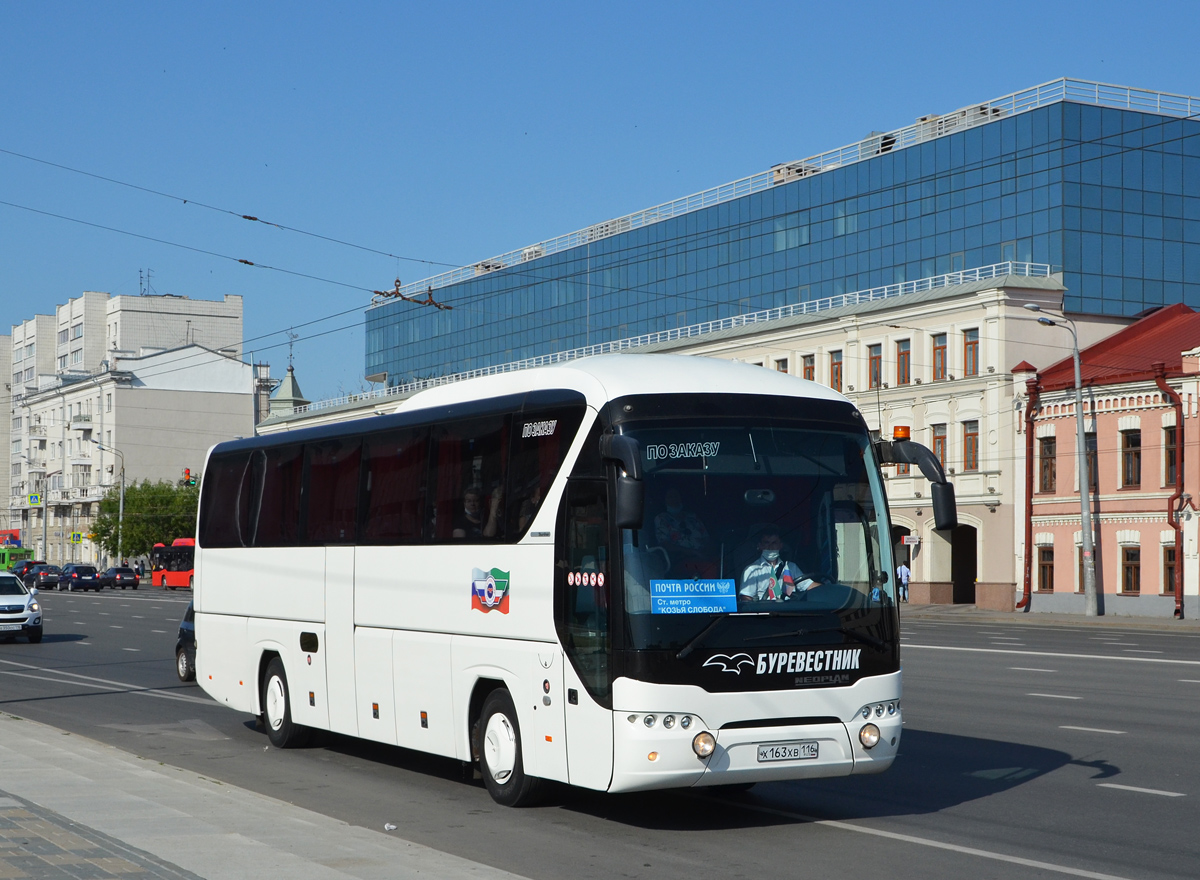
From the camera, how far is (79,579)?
279ft

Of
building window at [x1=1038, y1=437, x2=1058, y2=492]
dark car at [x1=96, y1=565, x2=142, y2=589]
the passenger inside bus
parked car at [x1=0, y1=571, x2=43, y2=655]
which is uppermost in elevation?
building window at [x1=1038, y1=437, x2=1058, y2=492]

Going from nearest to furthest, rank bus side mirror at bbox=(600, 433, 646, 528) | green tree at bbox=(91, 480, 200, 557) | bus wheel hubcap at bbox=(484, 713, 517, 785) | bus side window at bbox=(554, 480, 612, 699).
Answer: bus side mirror at bbox=(600, 433, 646, 528) < bus side window at bbox=(554, 480, 612, 699) < bus wheel hubcap at bbox=(484, 713, 517, 785) < green tree at bbox=(91, 480, 200, 557)

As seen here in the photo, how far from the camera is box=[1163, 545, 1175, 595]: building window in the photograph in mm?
48066

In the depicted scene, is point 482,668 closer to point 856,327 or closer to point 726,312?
point 856,327

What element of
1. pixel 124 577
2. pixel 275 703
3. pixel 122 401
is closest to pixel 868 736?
pixel 275 703

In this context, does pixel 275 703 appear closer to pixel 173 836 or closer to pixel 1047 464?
pixel 173 836

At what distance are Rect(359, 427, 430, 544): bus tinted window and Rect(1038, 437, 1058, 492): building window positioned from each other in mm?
43553

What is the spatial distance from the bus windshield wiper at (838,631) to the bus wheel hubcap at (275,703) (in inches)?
259

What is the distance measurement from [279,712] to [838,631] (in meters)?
6.95

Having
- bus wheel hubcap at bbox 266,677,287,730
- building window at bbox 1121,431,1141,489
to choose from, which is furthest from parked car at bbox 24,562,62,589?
bus wheel hubcap at bbox 266,677,287,730

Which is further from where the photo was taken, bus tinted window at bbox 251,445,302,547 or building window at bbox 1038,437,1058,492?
building window at bbox 1038,437,1058,492

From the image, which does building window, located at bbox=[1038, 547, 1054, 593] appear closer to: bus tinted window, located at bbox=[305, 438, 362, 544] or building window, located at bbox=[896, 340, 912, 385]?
building window, located at bbox=[896, 340, 912, 385]

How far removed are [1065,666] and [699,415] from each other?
16.5 meters

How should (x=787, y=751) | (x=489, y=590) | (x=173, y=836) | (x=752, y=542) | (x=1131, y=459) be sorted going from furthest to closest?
(x=1131, y=459)
(x=489, y=590)
(x=752, y=542)
(x=787, y=751)
(x=173, y=836)
